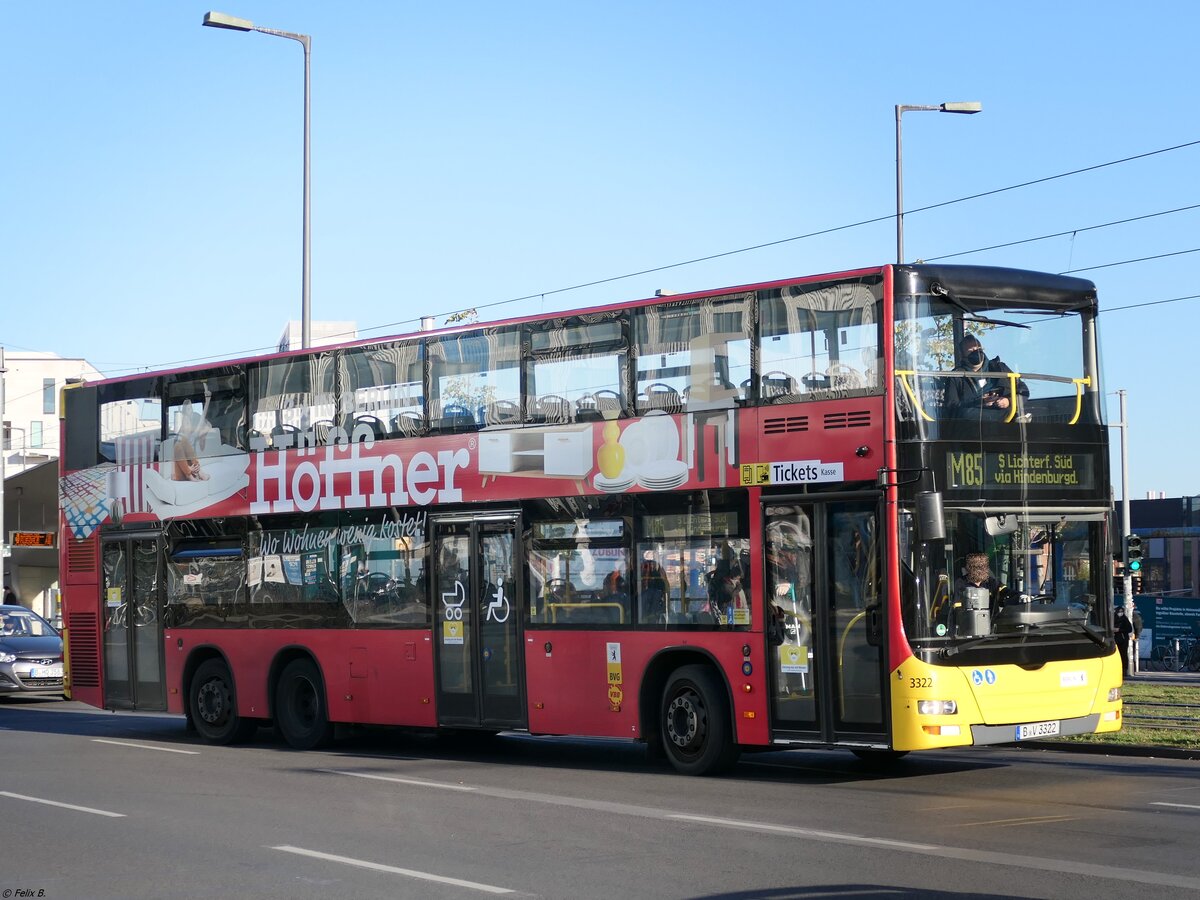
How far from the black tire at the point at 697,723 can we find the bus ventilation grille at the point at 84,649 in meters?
9.32

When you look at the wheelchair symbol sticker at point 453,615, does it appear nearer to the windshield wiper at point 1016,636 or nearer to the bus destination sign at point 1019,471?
the windshield wiper at point 1016,636

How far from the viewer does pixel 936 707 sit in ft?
43.6

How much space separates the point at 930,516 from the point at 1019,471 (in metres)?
1.27

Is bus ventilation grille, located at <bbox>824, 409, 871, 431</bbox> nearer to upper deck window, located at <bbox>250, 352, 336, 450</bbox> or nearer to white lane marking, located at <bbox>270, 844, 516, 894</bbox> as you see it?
white lane marking, located at <bbox>270, 844, 516, 894</bbox>

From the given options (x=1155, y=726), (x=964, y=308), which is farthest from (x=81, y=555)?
(x=1155, y=726)

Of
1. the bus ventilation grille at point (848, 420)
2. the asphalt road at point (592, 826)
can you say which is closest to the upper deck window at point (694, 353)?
the bus ventilation grille at point (848, 420)

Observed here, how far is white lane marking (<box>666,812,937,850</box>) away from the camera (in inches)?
412

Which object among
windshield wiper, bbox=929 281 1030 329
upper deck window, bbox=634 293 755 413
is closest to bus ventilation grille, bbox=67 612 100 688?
upper deck window, bbox=634 293 755 413

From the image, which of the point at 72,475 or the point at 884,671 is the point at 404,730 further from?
the point at 884,671

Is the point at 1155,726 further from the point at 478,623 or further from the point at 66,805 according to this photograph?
the point at 66,805

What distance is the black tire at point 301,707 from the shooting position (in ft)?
61.9

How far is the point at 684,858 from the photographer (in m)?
10.1

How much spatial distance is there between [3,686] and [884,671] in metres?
19.0

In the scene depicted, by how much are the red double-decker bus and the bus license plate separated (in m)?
0.04
